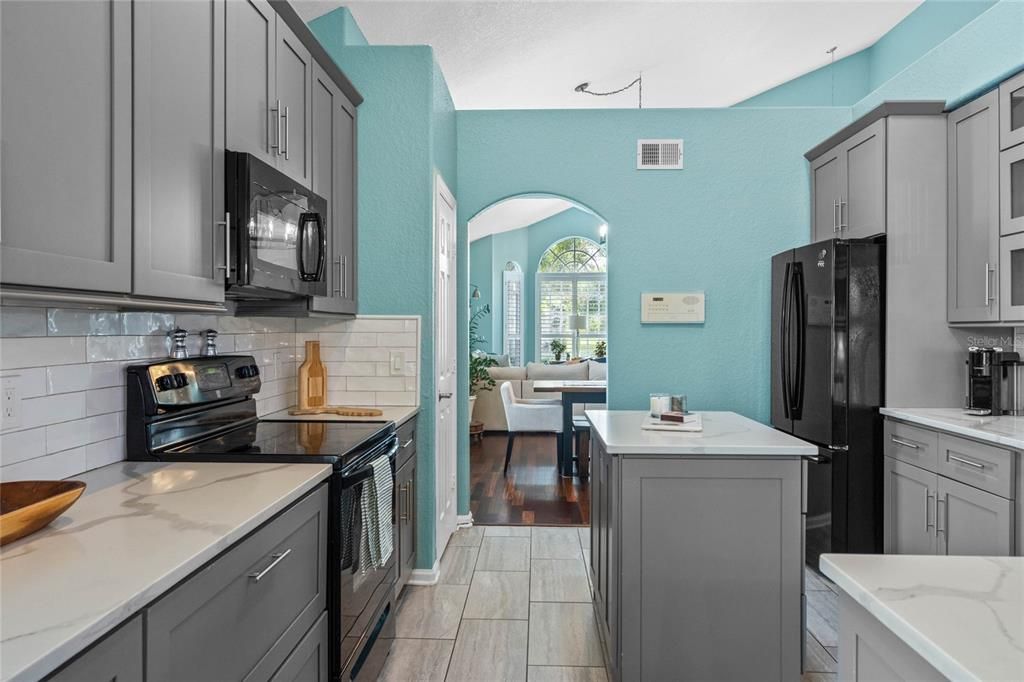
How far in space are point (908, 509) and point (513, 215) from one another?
7.09 m

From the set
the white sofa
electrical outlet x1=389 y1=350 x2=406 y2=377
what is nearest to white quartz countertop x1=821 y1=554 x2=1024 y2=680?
electrical outlet x1=389 y1=350 x2=406 y2=377

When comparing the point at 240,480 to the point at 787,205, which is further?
the point at 787,205

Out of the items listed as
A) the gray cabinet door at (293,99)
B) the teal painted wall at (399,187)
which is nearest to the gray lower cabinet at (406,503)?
the teal painted wall at (399,187)

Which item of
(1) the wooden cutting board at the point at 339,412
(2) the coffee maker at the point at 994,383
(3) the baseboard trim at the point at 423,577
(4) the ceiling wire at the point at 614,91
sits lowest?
(3) the baseboard trim at the point at 423,577

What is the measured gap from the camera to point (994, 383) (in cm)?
260

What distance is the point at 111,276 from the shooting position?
1.19m

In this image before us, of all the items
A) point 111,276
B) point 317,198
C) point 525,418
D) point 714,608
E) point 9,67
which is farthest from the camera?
point 525,418

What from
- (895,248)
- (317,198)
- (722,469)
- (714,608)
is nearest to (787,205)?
(895,248)

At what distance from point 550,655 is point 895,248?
2.61 m

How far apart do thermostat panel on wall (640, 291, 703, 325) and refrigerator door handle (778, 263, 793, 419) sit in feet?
1.65

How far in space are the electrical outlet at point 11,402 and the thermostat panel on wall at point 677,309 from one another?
3161 mm

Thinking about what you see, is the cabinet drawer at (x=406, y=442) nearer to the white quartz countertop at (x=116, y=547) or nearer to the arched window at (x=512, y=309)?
the white quartz countertop at (x=116, y=547)

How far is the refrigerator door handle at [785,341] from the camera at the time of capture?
3332 millimetres

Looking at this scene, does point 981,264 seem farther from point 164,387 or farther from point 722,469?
point 164,387
